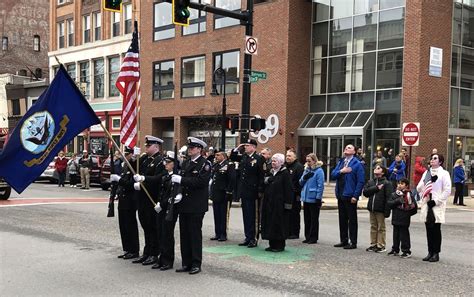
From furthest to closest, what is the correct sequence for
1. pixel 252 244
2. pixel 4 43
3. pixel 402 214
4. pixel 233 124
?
pixel 4 43, pixel 233 124, pixel 252 244, pixel 402 214

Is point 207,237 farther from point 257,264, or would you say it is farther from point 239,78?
point 239,78

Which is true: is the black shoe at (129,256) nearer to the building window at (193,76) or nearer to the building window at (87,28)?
the building window at (193,76)

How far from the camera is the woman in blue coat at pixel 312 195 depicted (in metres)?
10.4

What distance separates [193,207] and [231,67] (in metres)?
24.1

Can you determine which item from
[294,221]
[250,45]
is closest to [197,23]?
[250,45]

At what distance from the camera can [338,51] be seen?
28203mm

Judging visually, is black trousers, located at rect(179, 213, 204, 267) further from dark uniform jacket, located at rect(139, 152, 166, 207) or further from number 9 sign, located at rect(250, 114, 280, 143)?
number 9 sign, located at rect(250, 114, 280, 143)

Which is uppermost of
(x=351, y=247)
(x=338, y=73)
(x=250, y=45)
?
(x=338, y=73)

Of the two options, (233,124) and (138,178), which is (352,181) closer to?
(138,178)

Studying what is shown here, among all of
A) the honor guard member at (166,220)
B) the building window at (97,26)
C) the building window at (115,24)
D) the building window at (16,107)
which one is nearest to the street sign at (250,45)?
the honor guard member at (166,220)

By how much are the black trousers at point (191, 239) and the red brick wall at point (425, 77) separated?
18.1 m

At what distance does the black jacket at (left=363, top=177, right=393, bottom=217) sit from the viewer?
31.2 feet

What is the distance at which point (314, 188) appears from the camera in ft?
34.5

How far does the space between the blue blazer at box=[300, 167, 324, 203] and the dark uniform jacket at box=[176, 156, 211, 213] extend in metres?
3.45
